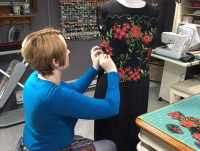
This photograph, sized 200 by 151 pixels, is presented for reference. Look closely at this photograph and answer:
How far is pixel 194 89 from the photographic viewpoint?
215 cm

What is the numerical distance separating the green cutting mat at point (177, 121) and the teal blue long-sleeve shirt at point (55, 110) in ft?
0.68

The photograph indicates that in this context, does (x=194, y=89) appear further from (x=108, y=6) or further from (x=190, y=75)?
(x=108, y=6)

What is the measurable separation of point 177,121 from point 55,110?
2.02ft

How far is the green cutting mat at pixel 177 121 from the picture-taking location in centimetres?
84

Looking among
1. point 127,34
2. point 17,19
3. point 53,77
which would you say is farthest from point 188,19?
point 53,77

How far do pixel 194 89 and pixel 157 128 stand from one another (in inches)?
59.0

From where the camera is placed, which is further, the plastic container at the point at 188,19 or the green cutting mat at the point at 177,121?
the plastic container at the point at 188,19

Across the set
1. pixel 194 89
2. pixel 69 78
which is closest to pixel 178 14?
pixel 194 89

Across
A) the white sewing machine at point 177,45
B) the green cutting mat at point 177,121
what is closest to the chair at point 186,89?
the white sewing machine at point 177,45

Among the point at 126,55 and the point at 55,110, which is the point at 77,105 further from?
the point at 126,55

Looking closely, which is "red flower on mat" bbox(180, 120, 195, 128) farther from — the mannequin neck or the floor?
the floor

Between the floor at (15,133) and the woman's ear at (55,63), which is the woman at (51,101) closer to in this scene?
the woman's ear at (55,63)

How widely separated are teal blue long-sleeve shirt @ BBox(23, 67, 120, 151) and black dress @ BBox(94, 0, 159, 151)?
0.91ft

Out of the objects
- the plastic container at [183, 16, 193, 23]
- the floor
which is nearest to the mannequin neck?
the floor
